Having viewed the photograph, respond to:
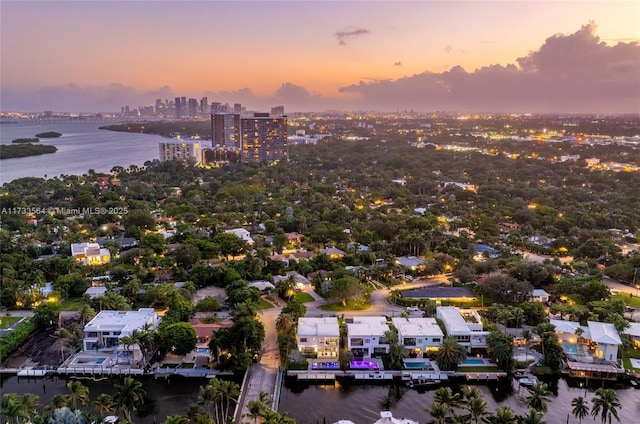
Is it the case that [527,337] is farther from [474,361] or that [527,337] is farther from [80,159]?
[80,159]

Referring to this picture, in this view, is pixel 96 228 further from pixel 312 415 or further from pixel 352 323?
pixel 312 415

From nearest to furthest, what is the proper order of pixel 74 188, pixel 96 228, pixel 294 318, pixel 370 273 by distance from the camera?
pixel 294 318 < pixel 370 273 < pixel 96 228 < pixel 74 188

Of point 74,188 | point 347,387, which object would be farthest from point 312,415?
point 74,188

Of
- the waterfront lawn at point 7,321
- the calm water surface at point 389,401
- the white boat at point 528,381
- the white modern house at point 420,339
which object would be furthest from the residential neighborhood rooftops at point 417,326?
the waterfront lawn at point 7,321

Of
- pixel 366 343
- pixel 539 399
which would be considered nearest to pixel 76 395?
pixel 366 343

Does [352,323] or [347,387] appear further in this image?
[352,323]

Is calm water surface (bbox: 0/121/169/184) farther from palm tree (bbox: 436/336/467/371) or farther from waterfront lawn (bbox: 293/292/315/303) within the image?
palm tree (bbox: 436/336/467/371)
